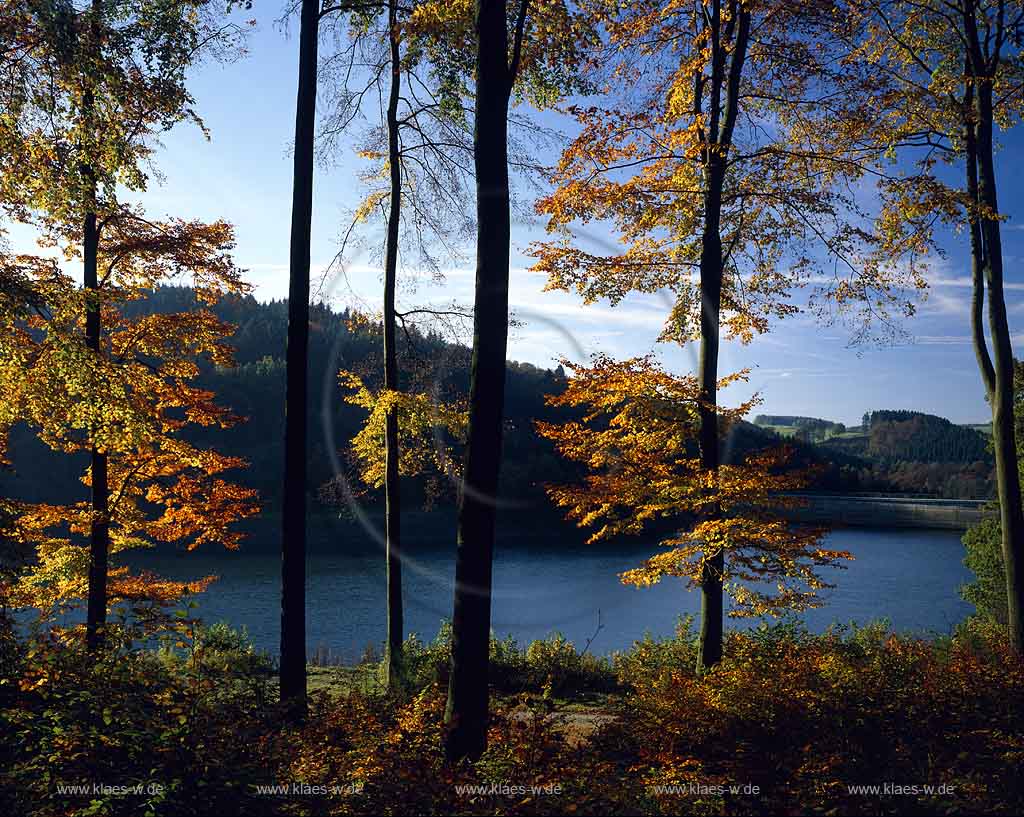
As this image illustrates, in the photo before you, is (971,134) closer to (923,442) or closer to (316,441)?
(316,441)

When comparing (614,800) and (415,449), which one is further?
(415,449)

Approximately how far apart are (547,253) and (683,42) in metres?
3.86

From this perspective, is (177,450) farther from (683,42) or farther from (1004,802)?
(1004,802)

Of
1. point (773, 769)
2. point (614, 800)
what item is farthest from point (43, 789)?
point (773, 769)

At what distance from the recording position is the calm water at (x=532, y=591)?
23312 millimetres

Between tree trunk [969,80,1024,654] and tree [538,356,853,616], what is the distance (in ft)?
12.5

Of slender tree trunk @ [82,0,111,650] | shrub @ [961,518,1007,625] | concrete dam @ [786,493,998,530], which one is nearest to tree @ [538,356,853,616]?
Result: slender tree trunk @ [82,0,111,650]

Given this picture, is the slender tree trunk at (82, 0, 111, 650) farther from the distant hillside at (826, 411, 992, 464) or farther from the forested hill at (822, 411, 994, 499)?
the distant hillside at (826, 411, 992, 464)

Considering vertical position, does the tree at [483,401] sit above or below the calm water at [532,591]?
above

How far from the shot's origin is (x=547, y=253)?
32.2 feet

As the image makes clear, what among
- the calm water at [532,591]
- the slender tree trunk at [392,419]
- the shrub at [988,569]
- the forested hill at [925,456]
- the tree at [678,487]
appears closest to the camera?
the tree at [678,487]

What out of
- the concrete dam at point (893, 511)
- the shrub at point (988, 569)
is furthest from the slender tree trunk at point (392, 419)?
the concrete dam at point (893, 511)

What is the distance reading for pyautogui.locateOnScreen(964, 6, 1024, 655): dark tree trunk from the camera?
10.4 metres

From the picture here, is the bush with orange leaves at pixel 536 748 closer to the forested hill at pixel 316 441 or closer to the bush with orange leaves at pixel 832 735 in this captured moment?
the bush with orange leaves at pixel 832 735
